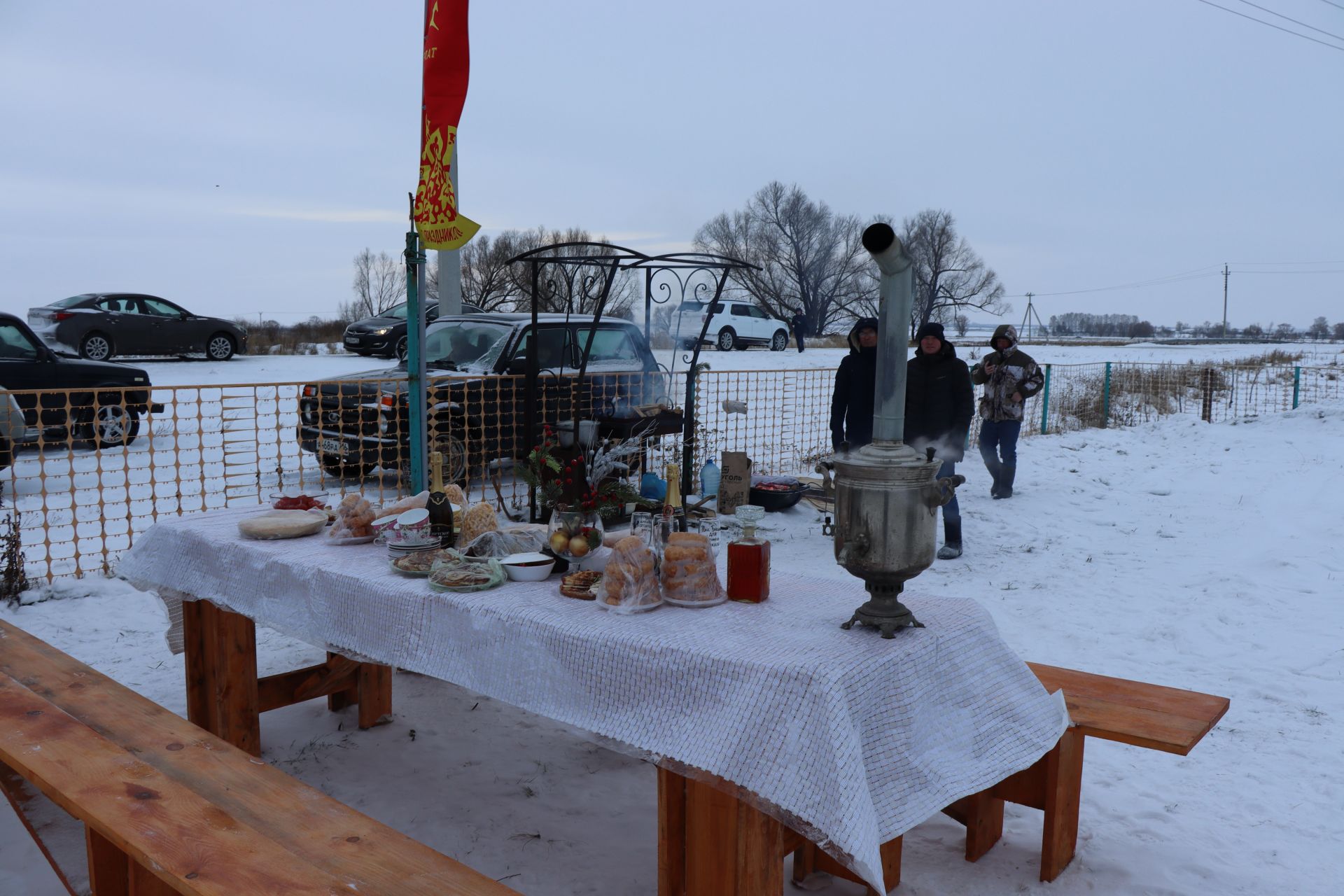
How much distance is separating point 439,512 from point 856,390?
13.9 feet

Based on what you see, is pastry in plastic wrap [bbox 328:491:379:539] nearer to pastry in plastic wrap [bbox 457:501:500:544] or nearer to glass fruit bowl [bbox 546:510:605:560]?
pastry in plastic wrap [bbox 457:501:500:544]

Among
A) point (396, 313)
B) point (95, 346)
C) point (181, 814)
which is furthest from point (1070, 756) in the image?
point (396, 313)

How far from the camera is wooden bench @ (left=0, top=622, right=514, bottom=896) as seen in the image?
6.64ft

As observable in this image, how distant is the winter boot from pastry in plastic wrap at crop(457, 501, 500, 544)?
4506mm

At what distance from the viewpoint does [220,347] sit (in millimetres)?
18078

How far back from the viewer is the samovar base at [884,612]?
2.29 meters

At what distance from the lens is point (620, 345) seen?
372 inches

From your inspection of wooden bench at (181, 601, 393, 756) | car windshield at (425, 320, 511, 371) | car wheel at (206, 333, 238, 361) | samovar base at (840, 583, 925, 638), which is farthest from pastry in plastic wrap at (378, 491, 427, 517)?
car wheel at (206, 333, 238, 361)

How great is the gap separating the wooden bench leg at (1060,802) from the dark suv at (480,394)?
211 inches

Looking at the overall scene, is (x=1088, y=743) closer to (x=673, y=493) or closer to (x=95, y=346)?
(x=673, y=493)

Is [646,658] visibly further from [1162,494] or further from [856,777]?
[1162,494]

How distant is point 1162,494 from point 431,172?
7942 millimetres

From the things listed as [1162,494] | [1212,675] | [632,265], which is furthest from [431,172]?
[1162,494]

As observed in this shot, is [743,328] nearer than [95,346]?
No
